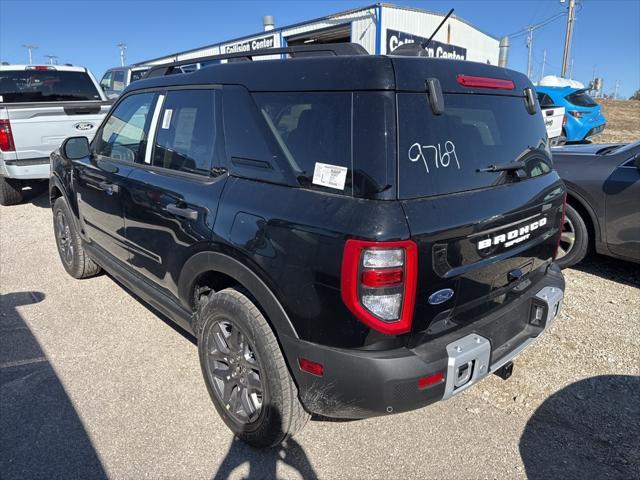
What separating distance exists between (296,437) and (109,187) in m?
2.15

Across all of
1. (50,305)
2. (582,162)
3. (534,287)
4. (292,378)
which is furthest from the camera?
(582,162)

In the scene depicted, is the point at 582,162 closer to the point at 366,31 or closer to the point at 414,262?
the point at 414,262

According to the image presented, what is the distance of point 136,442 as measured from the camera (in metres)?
2.48

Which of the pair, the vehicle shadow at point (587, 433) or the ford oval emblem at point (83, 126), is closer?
the vehicle shadow at point (587, 433)

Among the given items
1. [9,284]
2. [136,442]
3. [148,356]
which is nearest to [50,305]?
[9,284]

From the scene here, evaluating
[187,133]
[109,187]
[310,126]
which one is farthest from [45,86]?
[310,126]

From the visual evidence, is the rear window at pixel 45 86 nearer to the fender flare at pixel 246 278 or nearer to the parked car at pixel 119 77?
the fender flare at pixel 246 278

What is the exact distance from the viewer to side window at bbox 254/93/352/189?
6.25 feet

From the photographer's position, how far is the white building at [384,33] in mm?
12133

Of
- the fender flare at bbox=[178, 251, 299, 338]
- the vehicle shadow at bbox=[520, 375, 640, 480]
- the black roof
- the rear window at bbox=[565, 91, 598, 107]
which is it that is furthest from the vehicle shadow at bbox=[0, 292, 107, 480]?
the rear window at bbox=[565, 91, 598, 107]

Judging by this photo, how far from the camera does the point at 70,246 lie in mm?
4555

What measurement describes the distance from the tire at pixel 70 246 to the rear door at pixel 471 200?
3.53 meters

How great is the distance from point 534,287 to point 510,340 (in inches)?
14.8

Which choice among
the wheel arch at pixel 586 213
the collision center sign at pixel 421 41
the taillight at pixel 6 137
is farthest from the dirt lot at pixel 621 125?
the taillight at pixel 6 137
